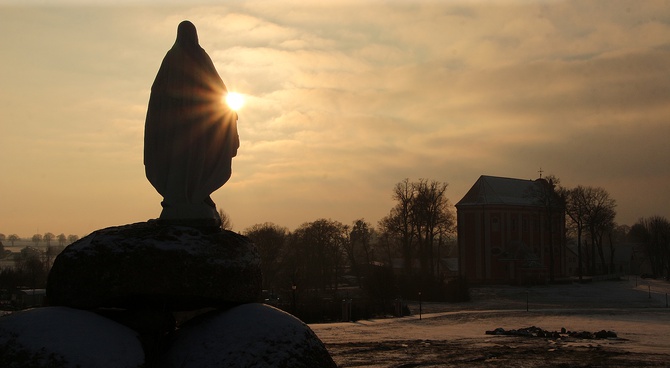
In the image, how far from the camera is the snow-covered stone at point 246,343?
7598 mm

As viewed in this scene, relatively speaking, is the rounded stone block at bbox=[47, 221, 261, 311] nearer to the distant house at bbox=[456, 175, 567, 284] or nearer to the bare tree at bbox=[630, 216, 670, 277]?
the distant house at bbox=[456, 175, 567, 284]

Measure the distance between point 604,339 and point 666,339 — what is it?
2.17 metres

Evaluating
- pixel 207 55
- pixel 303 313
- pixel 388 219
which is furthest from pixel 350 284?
pixel 207 55

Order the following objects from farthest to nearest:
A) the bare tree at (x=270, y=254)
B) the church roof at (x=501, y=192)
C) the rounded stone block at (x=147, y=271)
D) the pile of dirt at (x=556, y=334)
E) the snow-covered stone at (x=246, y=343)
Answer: the church roof at (x=501, y=192)
the bare tree at (x=270, y=254)
the pile of dirt at (x=556, y=334)
the rounded stone block at (x=147, y=271)
the snow-covered stone at (x=246, y=343)

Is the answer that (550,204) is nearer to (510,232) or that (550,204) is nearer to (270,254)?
(510,232)

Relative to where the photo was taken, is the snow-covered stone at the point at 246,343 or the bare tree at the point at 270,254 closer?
the snow-covered stone at the point at 246,343

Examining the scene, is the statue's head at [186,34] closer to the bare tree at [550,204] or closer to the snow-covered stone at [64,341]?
the snow-covered stone at [64,341]

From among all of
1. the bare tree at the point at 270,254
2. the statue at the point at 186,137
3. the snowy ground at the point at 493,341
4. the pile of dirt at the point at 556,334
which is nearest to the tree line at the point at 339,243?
the bare tree at the point at 270,254

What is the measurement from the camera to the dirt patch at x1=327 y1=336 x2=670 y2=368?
17859 mm

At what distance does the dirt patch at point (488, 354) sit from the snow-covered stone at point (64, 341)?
1048 cm

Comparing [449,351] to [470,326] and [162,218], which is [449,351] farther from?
→ [162,218]

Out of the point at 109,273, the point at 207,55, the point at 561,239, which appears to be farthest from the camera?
the point at 561,239

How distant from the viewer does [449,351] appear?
68.4ft

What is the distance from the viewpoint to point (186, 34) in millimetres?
9648
